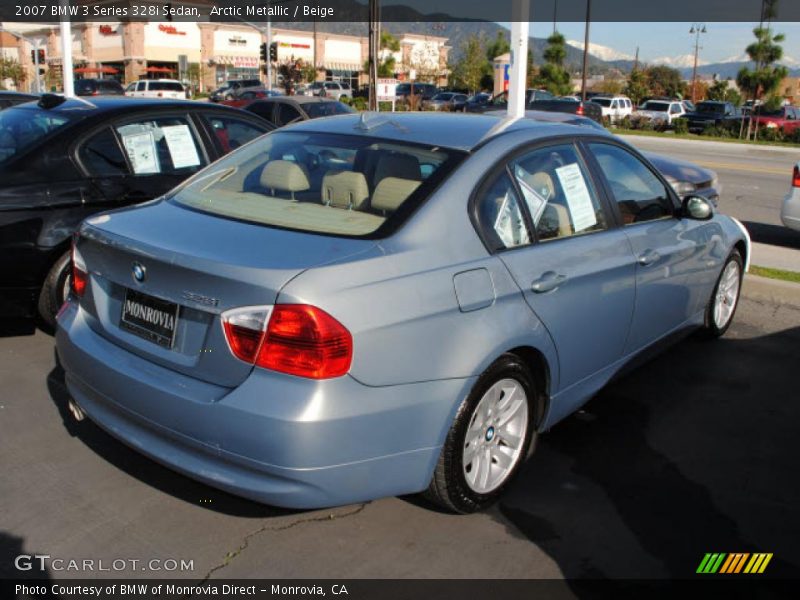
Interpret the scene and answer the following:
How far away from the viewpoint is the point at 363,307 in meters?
2.94

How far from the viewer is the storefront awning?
74.1 meters

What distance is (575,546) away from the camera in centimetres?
336

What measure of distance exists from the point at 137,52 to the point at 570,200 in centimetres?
7175

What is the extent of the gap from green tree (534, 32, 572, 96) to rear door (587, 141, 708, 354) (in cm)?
5047

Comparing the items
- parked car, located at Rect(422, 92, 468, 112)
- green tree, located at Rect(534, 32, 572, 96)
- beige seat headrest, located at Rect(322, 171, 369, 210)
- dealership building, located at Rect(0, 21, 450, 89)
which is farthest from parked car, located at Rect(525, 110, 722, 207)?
dealership building, located at Rect(0, 21, 450, 89)

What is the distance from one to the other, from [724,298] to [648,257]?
6.05 feet

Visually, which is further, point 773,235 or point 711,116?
point 711,116

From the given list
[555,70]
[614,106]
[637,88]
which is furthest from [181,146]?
[637,88]

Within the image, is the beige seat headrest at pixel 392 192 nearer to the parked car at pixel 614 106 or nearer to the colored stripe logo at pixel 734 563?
the colored stripe logo at pixel 734 563

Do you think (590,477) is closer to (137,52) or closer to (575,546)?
(575,546)

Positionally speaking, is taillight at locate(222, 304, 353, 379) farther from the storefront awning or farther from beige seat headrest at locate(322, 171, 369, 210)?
the storefront awning

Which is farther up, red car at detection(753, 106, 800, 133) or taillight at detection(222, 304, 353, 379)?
red car at detection(753, 106, 800, 133)

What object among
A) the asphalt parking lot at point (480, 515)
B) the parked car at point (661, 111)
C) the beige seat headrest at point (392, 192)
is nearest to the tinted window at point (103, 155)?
the asphalt parking lot at point (480, 515)

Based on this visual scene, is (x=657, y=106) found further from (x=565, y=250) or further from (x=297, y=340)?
(x=297, y=340)
